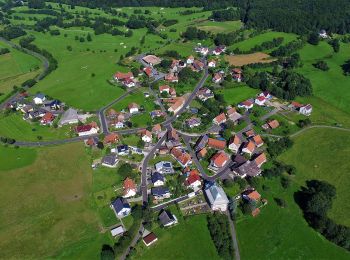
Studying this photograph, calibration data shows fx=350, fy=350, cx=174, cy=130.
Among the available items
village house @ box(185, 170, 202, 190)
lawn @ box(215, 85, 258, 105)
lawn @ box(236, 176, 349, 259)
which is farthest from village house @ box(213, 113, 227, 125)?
lawn @ box(236, 176, 349, 259)

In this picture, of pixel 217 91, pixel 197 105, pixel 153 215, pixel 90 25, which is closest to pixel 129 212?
pixel 153 215

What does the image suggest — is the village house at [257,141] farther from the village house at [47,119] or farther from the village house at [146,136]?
the village house at [47,119]

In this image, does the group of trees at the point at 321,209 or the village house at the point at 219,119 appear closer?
the group of trees at the point at 321,209

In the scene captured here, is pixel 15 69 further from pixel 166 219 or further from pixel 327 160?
pixel 327 160

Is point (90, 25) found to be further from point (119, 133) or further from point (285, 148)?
point (285, 148)

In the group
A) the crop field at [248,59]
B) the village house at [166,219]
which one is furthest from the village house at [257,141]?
the crop field at [248,59]

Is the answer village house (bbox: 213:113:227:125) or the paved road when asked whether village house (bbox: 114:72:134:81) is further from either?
the paved road
